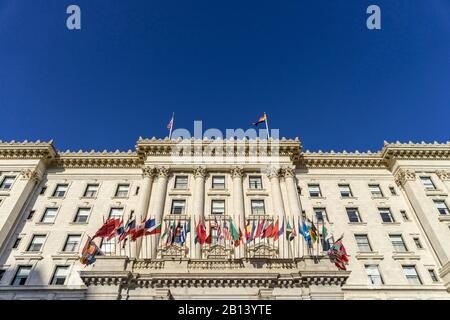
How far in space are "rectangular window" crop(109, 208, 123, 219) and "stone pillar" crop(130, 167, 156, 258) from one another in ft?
8.46

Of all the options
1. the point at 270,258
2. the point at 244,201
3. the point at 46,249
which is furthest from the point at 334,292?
the point at 46,249

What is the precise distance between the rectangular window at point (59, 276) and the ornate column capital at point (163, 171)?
13.4 meters

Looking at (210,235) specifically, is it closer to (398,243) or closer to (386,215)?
(398,243)

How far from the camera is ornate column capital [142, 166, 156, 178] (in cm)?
3612

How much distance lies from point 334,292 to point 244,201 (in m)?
13.5

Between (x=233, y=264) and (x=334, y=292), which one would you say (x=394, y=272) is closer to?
(x=334, y=292)

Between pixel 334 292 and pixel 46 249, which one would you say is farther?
pixel 46 249

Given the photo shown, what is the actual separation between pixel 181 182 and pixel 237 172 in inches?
269

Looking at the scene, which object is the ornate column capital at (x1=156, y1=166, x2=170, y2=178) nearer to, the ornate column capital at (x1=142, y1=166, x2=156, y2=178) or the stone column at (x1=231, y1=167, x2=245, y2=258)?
the ornate column capital at (x1=142, y1=166, x2=156, y2=178)

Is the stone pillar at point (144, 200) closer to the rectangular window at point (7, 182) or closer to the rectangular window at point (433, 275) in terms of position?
the rectangular window at point (7, 182)

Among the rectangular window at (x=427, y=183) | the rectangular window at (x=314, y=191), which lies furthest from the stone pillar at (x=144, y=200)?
the rectangular window at (x=427, y=183)

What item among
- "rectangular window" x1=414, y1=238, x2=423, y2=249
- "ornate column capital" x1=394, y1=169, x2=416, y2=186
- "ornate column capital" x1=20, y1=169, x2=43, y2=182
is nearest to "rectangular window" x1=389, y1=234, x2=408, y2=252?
"rectangular window" x1=414, y1=238, x2=423, y2=249

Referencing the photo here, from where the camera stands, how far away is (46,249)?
3038 centimetres

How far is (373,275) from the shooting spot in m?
28.7
